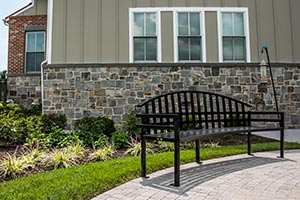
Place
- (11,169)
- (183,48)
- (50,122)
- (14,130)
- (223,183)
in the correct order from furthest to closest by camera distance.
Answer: (183,48) → (50,122) → (14,130) → (11,169) → (223,183)

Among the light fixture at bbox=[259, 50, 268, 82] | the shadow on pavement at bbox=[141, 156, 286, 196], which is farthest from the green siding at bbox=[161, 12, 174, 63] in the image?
the shadow on pavement at bbox=[141, 156, 286, 196]

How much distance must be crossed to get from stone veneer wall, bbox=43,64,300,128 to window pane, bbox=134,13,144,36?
1.23 metres

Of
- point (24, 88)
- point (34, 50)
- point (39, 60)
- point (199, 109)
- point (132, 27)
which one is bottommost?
point (199, 109)

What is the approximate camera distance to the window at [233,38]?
10.1 metres

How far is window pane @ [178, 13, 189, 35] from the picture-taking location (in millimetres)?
10109

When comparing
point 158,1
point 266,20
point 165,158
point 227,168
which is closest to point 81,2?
point 158,1

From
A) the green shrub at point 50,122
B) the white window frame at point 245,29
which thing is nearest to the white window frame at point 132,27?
the white window frame at point 245,29

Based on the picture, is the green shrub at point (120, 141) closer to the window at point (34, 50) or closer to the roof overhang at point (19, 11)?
the window at point (34, 50)

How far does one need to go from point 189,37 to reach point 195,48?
0.43 m

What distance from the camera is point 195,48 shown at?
10117 millimetres

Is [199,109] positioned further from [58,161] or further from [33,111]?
[33,111]

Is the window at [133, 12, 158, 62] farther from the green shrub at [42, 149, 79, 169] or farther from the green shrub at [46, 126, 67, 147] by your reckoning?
the green shrub at [42, 149, 79, 169]

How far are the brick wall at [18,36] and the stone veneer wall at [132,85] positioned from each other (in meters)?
3.55

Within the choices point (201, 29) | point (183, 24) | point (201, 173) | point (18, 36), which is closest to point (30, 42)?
point (18, 36)
